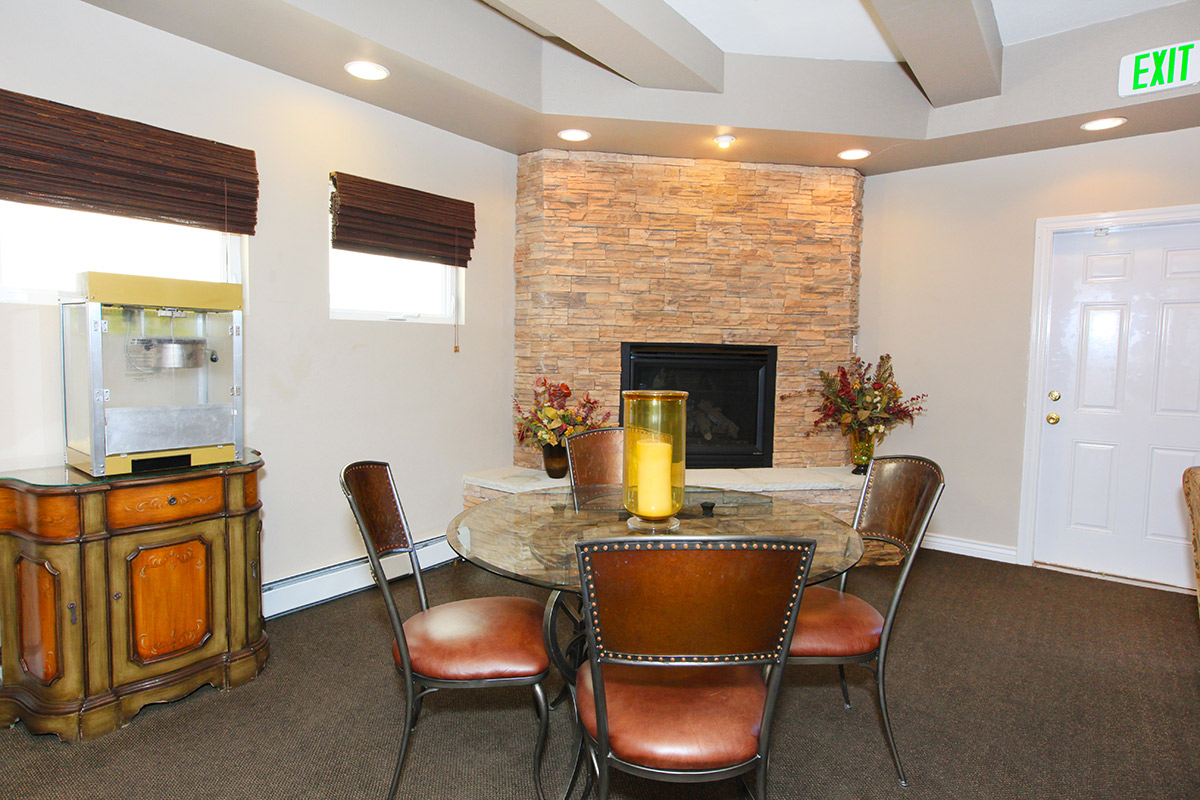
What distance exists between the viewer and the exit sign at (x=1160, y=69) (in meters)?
3.01

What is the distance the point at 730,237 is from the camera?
4.21m

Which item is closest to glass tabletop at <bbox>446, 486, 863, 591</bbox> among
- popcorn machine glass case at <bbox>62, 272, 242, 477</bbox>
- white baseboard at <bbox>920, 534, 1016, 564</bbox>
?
popcorn machine glass case at <bbox>62, 272, 242, 477</bbox>

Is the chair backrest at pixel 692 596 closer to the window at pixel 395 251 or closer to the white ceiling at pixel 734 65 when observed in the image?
the white ceiling at pixel 734 65

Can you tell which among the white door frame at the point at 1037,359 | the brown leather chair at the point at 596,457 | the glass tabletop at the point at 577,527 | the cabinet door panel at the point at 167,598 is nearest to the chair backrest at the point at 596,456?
the brown leather chair at the point at 596,457

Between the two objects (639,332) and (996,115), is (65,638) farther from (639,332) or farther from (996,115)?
(996,115)

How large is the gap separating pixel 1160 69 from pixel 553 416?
3291 mm

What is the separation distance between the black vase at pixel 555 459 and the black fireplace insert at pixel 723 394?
72cm

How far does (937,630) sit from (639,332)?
7.33 ft

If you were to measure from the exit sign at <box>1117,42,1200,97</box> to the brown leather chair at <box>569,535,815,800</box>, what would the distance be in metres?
3.24

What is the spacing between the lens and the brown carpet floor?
1928 mm

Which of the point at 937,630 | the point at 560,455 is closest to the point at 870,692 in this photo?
the point at 937,630

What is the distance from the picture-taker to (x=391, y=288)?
11.9 ft

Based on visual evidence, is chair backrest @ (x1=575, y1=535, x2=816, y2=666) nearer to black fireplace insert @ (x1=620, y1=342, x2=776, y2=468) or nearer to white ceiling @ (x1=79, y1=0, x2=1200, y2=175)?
white ceiling @ (x1=79, y1=0, x2=1200, y2=175)

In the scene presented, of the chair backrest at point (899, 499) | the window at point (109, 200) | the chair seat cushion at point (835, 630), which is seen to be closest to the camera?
the chair seat cushion at point (835, 630)
